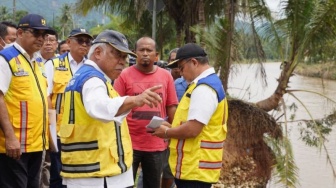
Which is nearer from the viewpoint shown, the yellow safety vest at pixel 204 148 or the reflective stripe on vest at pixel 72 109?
the reflective stripe on vest at pixel 72 109

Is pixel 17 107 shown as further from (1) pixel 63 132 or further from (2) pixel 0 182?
(1) pixel 63 132

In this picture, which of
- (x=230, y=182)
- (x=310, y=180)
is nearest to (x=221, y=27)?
(x=230, y=182)

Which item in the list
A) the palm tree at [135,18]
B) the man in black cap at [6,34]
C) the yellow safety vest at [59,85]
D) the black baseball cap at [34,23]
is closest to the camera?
the black baseball cap at [34,23]

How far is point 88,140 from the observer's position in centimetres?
267

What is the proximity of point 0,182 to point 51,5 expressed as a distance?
203 m

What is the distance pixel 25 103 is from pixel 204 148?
4.15ft

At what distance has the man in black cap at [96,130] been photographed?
264 centimetres

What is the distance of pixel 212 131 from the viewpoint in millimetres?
3449

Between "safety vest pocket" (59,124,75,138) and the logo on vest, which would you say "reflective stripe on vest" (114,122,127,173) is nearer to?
"safety vest pocket" (59,124,75,138)

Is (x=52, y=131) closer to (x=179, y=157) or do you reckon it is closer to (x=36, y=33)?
(x=36, y=33)

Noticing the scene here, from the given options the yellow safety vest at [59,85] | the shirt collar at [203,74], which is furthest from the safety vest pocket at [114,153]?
the yellow safety vest at [59,85]

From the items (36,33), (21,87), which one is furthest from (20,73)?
(36,33)

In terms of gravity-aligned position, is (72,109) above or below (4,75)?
below

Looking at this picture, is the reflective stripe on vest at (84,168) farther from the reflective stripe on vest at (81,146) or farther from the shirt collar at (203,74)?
the shirt collar at (203,74)
